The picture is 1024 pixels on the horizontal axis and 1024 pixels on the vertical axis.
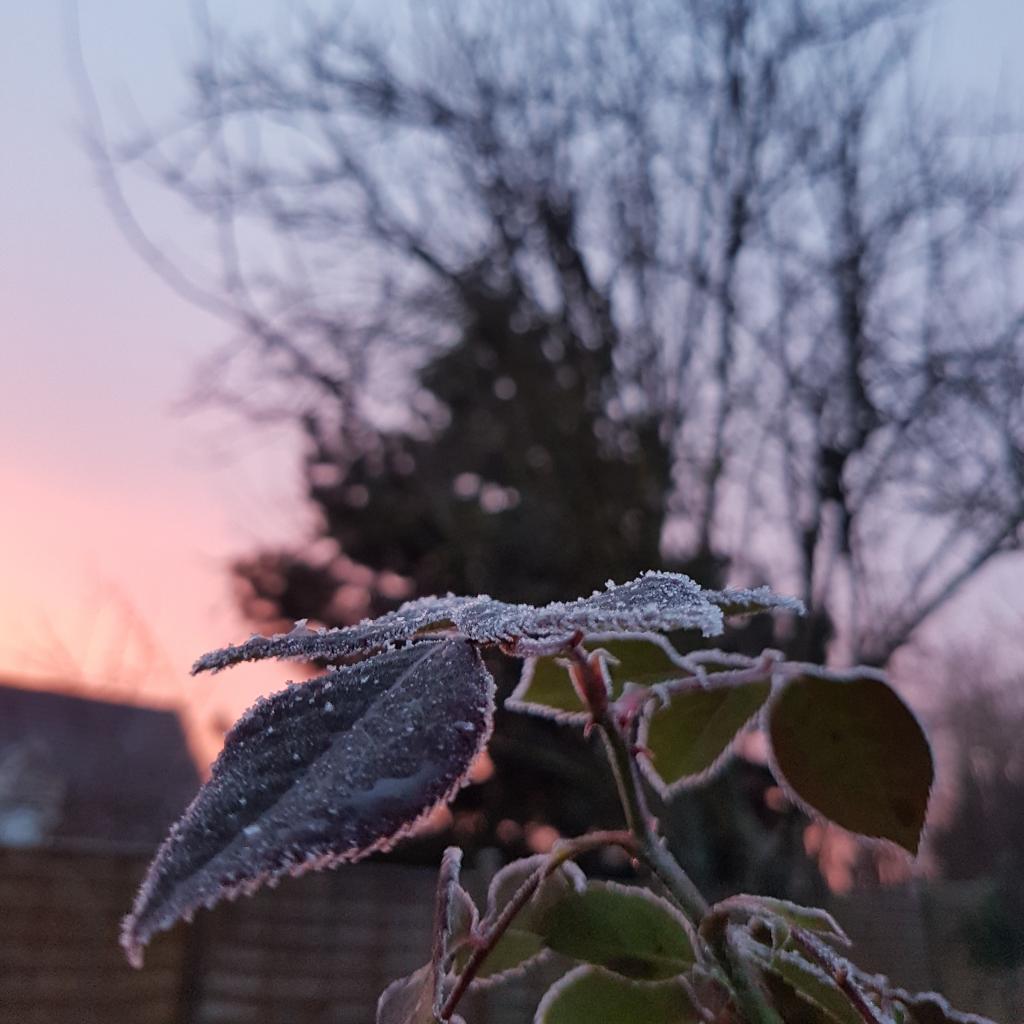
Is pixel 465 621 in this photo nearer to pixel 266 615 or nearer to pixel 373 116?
pixel 373 116

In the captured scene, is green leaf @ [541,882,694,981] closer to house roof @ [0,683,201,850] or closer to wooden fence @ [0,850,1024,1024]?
wooden fence @ [0,850,1024,1024]

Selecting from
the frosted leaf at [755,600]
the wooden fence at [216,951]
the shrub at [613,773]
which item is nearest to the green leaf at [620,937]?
the shrub at [613,773]

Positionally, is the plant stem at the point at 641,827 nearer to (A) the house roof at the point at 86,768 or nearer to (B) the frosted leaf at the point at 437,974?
(B) the frosted leaf at the point at 437,974

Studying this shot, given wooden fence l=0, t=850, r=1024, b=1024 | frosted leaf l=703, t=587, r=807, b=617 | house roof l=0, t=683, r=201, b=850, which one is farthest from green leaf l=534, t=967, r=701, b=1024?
house roof l=0, t=683, r=201, b=850

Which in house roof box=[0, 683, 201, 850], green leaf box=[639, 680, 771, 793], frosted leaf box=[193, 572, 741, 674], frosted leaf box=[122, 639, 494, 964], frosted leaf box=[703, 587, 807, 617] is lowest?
house roof box=[0, 683, 201, 850]

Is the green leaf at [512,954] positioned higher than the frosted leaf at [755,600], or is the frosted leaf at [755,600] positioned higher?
the frosted leaf at [755,600]

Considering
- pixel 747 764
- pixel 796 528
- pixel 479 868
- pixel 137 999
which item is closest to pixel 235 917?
pixel 137 999
